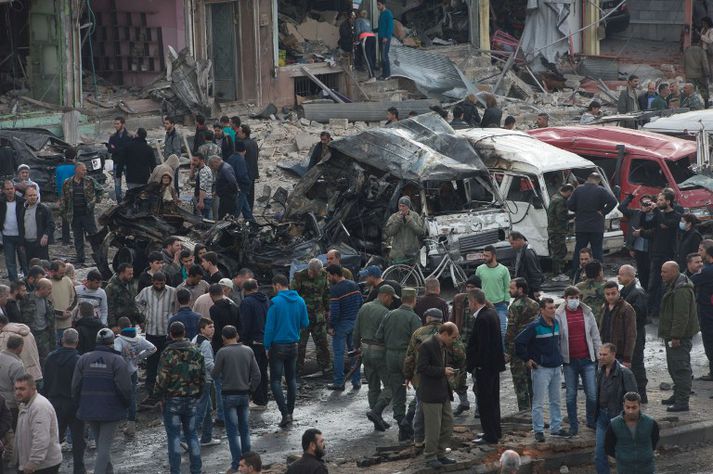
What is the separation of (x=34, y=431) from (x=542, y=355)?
189 inches

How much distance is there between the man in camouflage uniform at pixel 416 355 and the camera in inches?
529

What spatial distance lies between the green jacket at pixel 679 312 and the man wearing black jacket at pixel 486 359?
2.25 m

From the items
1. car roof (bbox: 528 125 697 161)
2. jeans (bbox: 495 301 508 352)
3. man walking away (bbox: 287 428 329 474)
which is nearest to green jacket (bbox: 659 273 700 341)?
jeans (bbox: 495 301 508 352)

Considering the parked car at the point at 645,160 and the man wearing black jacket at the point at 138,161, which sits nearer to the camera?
the parked car at the point at 645,160

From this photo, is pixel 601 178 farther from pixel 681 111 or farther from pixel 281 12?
pixel 281 12

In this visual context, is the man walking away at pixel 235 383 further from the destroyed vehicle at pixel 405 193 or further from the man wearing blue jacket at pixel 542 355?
the destroyed vehicle at pixel 405 193

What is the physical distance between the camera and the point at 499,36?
37.7 metres

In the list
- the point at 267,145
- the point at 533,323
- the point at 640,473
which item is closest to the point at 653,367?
the point at 533,323

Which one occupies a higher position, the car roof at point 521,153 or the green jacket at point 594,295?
the car roof at point 521,153

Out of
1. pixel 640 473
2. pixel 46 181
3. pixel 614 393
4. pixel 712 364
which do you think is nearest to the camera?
pixel 640 473

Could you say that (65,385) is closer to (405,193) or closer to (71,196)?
(405,193)

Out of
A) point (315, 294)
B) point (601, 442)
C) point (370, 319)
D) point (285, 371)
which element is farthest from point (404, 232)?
point (601, 442)

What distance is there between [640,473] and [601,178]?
935 centimetres

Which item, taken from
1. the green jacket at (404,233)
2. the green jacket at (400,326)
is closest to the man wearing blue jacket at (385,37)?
the green jacket at (404,233)
